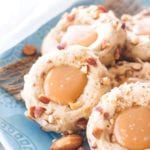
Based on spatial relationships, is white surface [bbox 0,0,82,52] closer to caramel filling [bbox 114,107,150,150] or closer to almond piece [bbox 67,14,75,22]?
almond piece [bbox 67,14,75,22]

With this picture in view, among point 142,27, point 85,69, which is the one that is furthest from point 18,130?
point 142,27

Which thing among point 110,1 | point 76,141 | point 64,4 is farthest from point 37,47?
point 76,141

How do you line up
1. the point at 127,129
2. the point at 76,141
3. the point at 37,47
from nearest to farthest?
the point at 127,129 → the point at 76,141 → the point at 37,47

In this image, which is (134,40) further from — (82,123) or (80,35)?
(82,123)

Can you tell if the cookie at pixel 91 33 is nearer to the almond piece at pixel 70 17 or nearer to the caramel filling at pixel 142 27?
the almond piece at pixel 70 17

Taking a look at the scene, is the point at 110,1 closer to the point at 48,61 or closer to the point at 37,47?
the point at 37,47

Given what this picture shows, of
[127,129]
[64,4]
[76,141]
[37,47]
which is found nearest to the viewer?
[127,129]

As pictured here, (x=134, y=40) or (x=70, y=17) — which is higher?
(x=70, y=17)
